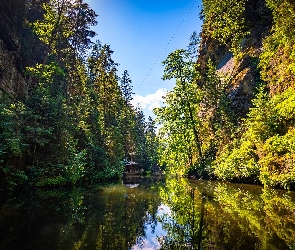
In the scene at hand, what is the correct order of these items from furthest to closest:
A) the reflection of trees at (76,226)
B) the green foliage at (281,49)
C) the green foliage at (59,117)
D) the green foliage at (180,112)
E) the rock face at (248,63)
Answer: the green foliage at (180,112) < the rock face at (248,63) < the green foliage at (59,117) < the green foliage at (281,49) < the reflection of trees at (76,226)

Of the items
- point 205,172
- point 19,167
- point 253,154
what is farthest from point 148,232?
point 205,172

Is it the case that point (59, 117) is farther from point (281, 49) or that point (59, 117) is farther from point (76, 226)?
point (281, 49)

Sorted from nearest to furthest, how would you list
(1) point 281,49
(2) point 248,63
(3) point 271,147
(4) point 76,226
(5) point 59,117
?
(4) point 76,226, (3) point 271,147, (5) point 59,117, (1) point 281,49, (2) point 248,63

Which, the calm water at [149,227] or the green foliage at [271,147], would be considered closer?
the calm water at [149,227]

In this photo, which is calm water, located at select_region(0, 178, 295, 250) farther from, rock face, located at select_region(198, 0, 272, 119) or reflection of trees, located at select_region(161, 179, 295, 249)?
rock face, located at select_region(198, 0, 272, 119)

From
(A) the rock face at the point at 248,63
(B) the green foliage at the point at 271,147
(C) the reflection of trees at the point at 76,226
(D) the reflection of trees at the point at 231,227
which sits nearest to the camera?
(D) the reflection of trees at the point at 231,227

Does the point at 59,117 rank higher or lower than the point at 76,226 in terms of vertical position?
higher

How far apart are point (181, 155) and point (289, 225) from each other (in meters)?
25.5

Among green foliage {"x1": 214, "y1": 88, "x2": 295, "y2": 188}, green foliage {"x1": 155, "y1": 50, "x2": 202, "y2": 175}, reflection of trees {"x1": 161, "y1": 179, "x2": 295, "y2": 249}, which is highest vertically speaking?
green foliage {"x1": 155, "y1": 50, "x2": 202, "y2": 175}

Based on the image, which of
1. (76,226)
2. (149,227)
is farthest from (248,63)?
(76,226)

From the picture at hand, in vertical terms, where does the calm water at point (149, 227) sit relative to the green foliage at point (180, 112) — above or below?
below

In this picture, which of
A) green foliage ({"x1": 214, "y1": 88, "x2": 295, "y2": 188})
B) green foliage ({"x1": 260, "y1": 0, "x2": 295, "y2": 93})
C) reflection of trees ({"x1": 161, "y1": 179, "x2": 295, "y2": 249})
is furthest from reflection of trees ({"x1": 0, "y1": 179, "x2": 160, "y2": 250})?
green foliage ({"x1": 260, "y1": 0, "x2": 295, "y2": 93})

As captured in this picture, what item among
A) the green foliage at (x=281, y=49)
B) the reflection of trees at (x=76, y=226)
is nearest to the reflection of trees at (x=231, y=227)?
the reflection of trees at (x=76, y=226)

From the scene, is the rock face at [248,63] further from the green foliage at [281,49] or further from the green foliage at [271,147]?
the green foliage at [271,147]
